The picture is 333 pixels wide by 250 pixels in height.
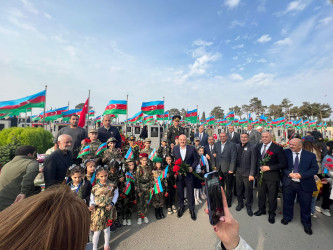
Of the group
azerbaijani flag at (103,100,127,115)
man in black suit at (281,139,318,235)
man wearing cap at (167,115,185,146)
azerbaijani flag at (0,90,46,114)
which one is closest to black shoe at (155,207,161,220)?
man wearing cap at (167,115,185,146)

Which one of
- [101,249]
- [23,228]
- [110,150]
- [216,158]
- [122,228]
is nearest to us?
[23,228]

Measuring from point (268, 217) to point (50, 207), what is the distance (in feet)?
16.9

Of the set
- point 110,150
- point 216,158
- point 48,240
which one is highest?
point 48,240

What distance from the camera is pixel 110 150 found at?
4340 millimetres

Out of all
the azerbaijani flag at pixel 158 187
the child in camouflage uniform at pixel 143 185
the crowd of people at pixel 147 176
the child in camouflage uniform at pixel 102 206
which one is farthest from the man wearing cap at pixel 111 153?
the azerbaijani flag at pixel 158 187

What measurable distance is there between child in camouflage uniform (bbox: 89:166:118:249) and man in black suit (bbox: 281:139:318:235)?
4107 millimetres

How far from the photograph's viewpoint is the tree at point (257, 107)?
49.3 metres

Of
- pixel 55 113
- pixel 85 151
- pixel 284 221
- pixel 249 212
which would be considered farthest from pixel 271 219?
pixel 55 113

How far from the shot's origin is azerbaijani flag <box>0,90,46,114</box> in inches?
384

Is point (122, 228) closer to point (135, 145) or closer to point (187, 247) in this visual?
point (187, 247)

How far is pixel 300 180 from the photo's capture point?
3654 millimetres

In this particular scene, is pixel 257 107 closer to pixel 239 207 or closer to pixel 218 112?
pixel 218 112

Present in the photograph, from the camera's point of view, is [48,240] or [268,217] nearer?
[48,240]

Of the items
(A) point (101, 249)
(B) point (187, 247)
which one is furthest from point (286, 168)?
(A) point (101, 249)
